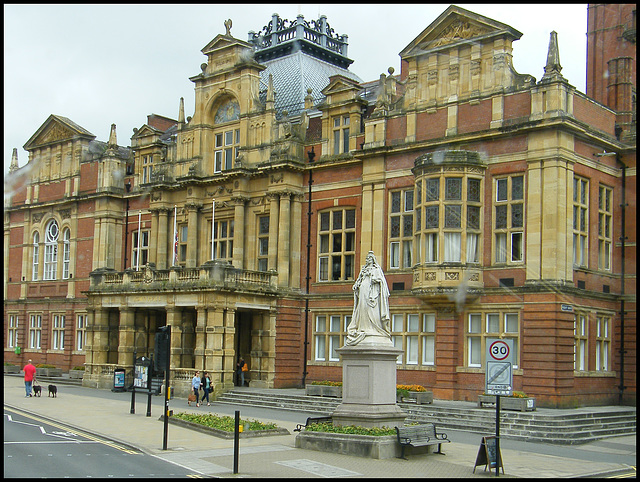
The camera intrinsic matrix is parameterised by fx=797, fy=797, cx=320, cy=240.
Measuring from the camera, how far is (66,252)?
55938mm

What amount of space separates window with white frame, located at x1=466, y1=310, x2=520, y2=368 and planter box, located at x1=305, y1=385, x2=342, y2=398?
5859 millimetres

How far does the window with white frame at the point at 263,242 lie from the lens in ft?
144

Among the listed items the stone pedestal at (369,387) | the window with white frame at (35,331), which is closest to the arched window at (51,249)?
the window with white frame at (35,331)

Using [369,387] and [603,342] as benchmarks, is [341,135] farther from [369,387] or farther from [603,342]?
[369,387]

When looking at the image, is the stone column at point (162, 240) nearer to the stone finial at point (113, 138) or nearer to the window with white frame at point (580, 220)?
the stone finial at point (113, 138)

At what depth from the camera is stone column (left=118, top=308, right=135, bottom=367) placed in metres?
43.6

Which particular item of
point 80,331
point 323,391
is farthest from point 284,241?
point 80,331

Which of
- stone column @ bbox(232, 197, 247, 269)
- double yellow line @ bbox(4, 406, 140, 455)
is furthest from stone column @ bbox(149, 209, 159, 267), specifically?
double yellow line @ bbox(4, 406, 140, 455)

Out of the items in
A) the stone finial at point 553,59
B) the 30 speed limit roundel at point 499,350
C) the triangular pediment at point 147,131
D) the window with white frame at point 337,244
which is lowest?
the 30 speed limit roundel at point 499,350

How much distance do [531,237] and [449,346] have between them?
6.00 m

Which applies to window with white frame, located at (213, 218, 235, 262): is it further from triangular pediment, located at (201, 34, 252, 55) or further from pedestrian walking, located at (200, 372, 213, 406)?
pedestrian walking, located at (200, 372, 213, 406)

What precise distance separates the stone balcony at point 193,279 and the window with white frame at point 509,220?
12.5 metres

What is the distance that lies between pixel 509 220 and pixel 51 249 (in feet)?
117

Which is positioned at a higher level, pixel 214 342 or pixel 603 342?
pixel 603 342
